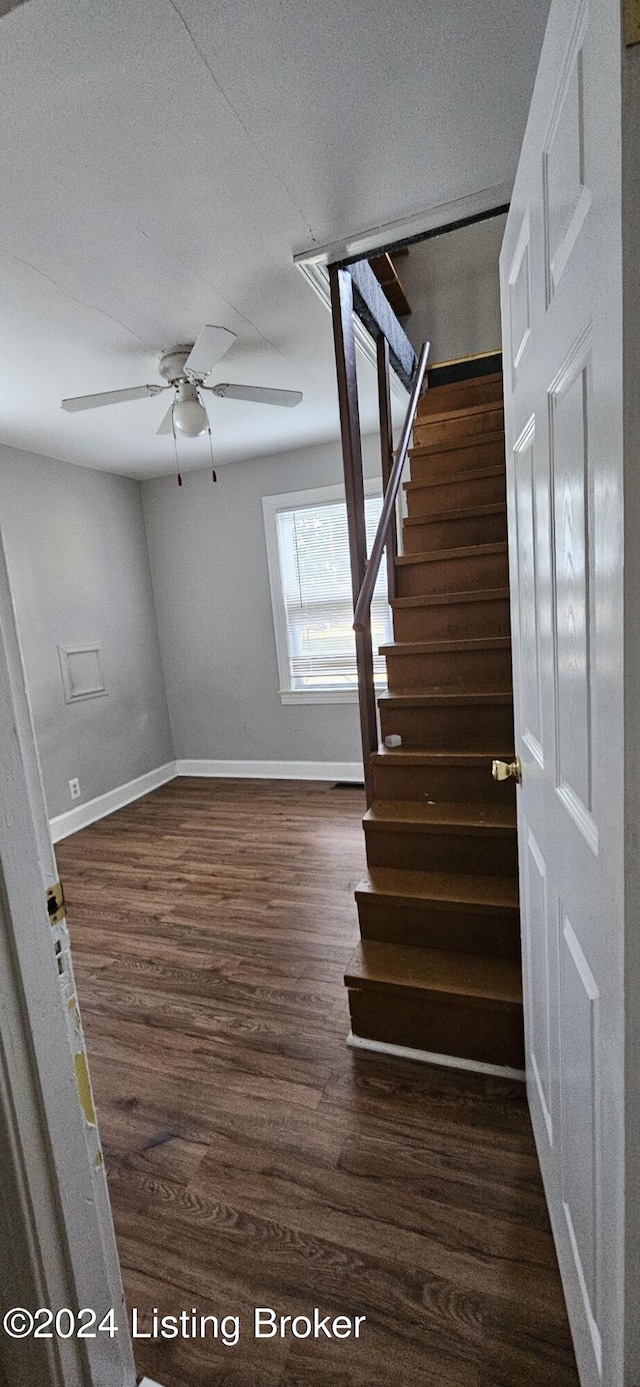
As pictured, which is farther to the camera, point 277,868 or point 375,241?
point 277,868

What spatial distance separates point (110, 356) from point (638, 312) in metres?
2.54

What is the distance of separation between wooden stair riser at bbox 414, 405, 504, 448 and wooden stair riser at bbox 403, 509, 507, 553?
0.55 m

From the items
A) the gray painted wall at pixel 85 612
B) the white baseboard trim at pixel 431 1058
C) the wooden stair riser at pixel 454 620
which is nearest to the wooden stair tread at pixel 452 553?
the wooden stair riser at pixel 454 620

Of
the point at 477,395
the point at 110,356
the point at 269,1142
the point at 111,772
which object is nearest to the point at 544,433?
the point at 269,1142

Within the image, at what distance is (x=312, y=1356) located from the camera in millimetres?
1039

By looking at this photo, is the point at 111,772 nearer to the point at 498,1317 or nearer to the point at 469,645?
the point at 469,645

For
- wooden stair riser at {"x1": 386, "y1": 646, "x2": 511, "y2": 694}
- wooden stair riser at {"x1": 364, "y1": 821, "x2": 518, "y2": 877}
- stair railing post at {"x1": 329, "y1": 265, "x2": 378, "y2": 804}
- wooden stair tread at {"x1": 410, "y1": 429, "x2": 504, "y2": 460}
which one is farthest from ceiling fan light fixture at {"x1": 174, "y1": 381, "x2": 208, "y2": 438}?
wooden stair riser at {"x1": 364, "y1": 821, "x2": 518, "y2": 877}

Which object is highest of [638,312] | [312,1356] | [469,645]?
[638,312]

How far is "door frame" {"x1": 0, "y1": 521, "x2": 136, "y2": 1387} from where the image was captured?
0.68 metres

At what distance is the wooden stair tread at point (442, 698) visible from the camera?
201 centimetres

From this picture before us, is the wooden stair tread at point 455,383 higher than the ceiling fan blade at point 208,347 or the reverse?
higher

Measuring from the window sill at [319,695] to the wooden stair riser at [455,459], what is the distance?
1610 mm

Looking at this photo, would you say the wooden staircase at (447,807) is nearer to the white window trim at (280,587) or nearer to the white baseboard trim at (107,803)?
the white window trim at (280,587)

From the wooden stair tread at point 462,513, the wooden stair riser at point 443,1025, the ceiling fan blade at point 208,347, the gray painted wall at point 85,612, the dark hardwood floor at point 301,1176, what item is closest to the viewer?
the dark hardwood floor at point 301,1176
